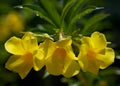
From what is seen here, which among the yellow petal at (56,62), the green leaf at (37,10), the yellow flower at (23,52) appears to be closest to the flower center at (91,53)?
the yellow petal at (56,62)

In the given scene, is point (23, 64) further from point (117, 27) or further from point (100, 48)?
point (117, 27)

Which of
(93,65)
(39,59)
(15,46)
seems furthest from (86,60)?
(15,46)

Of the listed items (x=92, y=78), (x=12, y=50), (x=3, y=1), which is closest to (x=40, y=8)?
(x=12, y=50)

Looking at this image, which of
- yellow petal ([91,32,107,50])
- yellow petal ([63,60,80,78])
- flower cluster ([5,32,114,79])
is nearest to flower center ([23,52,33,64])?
flower cluster ([5,32,114,79])

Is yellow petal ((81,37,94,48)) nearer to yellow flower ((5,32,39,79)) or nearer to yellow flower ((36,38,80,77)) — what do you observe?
yellow flower ((36,38,80,77))

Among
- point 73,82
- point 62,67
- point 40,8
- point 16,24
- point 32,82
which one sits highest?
point 40,8

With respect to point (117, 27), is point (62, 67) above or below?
above
